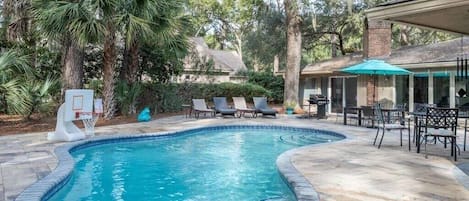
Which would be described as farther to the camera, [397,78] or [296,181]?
[397,78]

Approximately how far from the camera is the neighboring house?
19609mm

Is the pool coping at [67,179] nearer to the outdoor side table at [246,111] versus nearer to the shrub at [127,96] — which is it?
the shrub at [127,96]

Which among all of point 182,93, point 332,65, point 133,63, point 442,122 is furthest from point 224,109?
point 442,122

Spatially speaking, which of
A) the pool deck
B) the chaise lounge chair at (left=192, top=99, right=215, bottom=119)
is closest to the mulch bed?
the pool deck

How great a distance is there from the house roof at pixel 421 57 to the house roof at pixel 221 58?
913 centimetres

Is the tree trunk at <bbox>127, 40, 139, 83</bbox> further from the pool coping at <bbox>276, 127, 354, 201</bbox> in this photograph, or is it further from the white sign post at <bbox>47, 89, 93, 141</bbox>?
the pool coping at <bbox>276, 127, 354, 201</bbox>

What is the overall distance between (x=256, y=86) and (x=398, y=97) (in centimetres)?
860

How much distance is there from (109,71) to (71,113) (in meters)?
4.04

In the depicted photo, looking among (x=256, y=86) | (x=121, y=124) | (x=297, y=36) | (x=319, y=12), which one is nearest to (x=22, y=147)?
(x=121, y=124)

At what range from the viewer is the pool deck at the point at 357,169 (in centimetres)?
474

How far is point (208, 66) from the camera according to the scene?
1938 cm

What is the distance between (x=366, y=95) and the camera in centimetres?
1730

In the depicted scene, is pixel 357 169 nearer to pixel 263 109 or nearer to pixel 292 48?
pixel 263 109

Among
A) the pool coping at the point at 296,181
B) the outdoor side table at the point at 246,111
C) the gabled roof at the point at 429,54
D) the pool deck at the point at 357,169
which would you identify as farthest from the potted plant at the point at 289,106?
the pool coping at the point at 296,181
